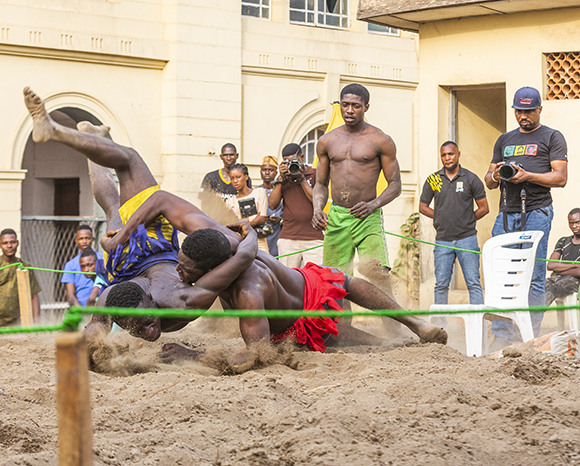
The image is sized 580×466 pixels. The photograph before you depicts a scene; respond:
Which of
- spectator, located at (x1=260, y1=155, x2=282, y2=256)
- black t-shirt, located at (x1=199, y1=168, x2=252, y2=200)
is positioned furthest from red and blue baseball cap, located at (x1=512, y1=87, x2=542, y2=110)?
black t-shirt, located at (x1=199, y1=168, x2=252, y2=200)

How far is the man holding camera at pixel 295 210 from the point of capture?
25.2 ft

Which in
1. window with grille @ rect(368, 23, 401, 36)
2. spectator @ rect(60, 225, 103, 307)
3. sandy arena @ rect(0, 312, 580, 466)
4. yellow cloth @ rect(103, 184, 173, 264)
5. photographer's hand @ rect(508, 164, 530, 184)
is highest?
window with grille @ rect(368, 23, 401, 36)

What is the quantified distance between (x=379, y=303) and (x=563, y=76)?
3.91 m

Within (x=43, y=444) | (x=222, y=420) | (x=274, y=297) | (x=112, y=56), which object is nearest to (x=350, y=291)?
(x=274, y=297)

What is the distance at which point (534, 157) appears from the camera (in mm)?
6434

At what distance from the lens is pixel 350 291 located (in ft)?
17.7

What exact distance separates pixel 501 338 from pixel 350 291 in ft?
6.47

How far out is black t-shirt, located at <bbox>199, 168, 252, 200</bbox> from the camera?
8.52m

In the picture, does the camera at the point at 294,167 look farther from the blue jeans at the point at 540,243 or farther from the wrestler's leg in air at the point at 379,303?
the wrestler's leg in air at the point at 379,303

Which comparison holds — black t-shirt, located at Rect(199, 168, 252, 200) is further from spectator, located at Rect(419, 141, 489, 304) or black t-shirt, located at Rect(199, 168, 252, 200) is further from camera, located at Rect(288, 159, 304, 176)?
spectator, located at Rect(419, 141, 489, 304)

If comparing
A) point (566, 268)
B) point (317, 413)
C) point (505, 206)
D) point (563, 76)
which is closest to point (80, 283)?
point (505, 206)

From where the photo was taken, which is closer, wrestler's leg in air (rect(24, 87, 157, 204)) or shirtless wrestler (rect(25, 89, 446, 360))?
shirtless wrestler (rect(25, 89, 446, 360))

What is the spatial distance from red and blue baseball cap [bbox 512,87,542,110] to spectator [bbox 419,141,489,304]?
3.97 ft

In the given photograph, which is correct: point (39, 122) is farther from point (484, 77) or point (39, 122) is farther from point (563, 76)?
point (563, 76)
